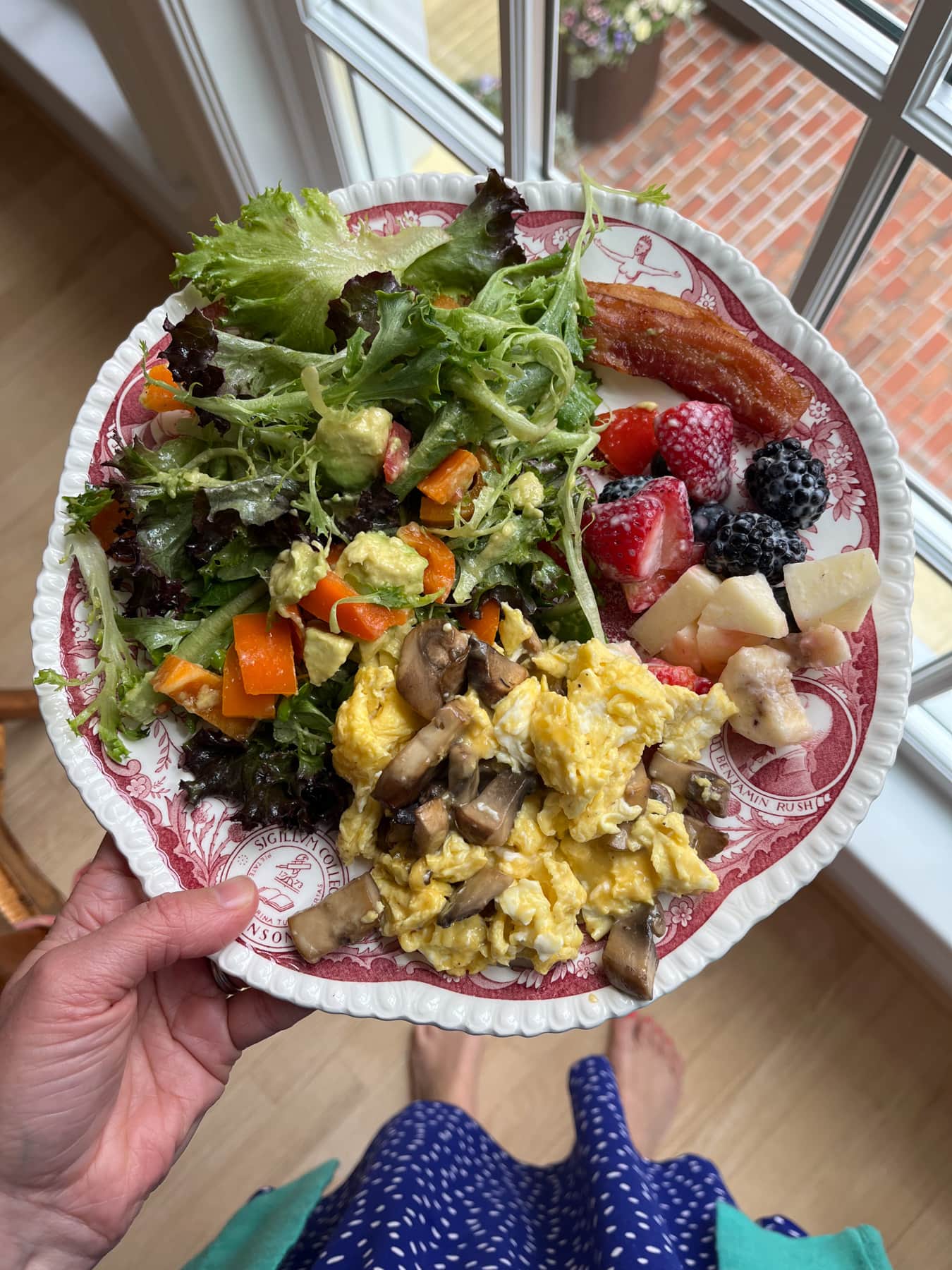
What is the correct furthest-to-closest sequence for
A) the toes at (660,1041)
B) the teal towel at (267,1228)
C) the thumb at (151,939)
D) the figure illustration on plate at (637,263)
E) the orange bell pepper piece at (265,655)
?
the toes at (660,1041), the teal towel at (267,1228), the figure illustration on plate at (637,263), the orange bell pepper piece at (265,655), the thumb at (151,939)

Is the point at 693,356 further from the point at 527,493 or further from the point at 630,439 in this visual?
the point at 527,493

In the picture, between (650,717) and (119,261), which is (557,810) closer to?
(650,717)

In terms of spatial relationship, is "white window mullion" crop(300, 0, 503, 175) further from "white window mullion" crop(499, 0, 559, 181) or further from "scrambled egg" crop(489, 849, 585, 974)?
"scrambled egg" crop(489, 849, 585, 974)

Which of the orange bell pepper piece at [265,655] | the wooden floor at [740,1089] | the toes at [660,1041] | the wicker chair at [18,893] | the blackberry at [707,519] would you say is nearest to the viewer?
the orange bell pepper piece at [265,655]

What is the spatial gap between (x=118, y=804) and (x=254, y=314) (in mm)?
844

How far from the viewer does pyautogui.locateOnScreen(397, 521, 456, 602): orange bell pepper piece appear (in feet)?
5.24

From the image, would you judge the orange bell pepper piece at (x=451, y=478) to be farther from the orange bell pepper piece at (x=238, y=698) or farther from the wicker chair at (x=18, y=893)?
the wicker chair at (x=18, y=893)

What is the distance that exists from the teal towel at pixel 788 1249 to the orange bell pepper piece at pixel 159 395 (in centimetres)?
196

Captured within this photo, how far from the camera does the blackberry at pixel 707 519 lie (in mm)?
1650

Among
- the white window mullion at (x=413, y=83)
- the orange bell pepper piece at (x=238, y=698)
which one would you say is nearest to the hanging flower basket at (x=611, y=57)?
the white window mullion at (x=413, y=83)

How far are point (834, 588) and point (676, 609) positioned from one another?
252 mm

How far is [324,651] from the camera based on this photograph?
5.03 feet

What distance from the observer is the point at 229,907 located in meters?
1.47

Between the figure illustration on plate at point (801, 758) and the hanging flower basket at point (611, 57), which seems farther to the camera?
the hanging flower basket at point (611, 57)
